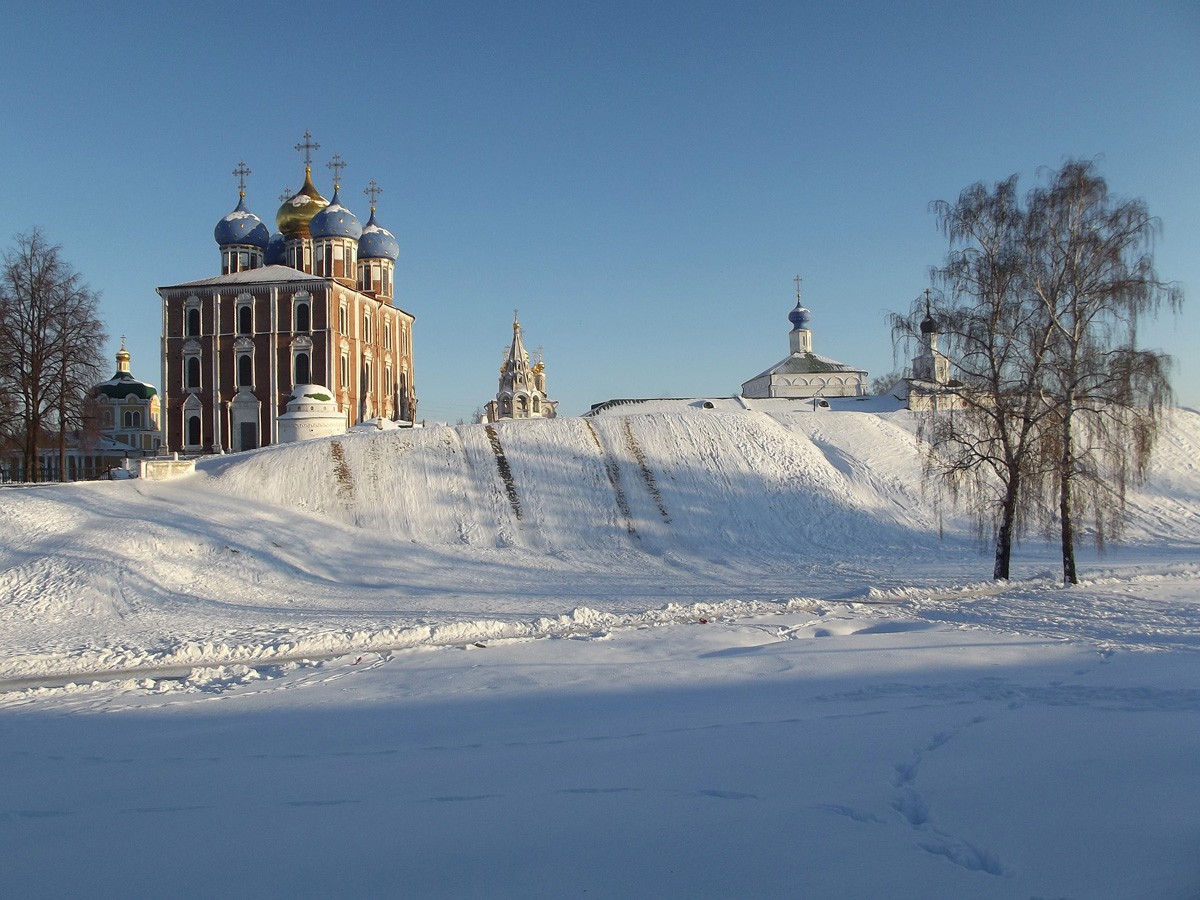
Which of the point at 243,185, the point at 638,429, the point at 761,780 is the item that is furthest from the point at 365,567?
the point at 243,185

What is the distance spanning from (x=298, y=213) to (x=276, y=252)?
3181 millimetres

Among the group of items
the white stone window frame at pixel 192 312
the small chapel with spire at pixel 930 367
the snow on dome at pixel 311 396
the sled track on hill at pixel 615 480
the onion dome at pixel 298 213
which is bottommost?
the sled track on hill at pixel 615 480

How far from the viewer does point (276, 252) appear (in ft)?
191

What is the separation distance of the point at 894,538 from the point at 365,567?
51.6 ft

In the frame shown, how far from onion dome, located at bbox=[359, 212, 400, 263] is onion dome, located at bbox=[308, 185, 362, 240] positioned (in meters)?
3.35

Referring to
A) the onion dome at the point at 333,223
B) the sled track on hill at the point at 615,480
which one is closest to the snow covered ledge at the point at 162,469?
the sled track on hill at the point at 615,480

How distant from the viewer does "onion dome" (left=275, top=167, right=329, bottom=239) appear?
56688 mm

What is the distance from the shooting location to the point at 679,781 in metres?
6.68

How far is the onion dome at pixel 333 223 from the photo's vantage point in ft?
179

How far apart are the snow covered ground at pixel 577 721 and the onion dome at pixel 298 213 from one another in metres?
36.0

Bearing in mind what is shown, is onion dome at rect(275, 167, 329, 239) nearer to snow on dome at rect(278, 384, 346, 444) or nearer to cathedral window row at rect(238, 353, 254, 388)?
cathedral window row at rect(238, 353, 254, 388)

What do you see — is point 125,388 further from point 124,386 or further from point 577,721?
point 577,721

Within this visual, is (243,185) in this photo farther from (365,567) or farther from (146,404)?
(365,567)

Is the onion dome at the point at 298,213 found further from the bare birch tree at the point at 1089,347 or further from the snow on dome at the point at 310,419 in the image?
the bare birch tree at the point at 1089,347
